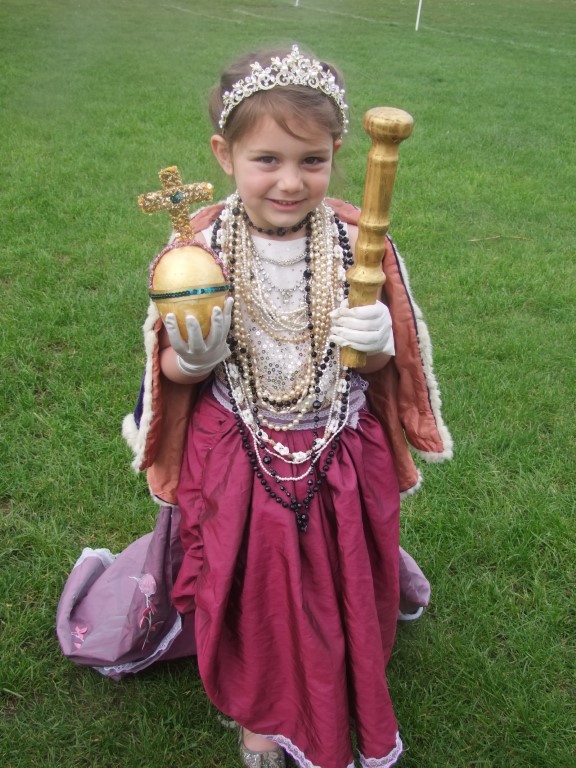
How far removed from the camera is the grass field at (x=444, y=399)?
2.25 metres

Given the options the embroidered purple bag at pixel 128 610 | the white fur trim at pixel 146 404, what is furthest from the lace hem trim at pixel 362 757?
the white fur trim at pixel 146 404

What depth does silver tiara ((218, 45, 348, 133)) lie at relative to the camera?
1.60 meters

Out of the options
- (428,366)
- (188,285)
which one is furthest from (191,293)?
(428,366)

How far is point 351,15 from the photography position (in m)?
16.7

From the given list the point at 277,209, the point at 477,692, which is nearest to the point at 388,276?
the point at 277,209

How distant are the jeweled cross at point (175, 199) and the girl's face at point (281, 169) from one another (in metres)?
0.11

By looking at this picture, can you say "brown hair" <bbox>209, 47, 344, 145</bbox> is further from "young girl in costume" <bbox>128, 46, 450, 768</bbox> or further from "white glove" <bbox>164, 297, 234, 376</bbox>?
"white glove" <bbox>164, 297, 234, 376</bbox>

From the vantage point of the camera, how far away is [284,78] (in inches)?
63.2

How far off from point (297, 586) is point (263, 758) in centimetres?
65

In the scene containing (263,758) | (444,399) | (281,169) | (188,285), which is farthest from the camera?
(444,399)

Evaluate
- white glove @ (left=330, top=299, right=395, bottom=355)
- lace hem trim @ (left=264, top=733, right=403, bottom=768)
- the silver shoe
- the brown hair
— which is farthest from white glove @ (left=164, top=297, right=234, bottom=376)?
the silver shoe

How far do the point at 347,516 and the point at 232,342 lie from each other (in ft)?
1.65

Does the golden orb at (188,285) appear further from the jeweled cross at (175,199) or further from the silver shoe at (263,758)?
the silver shoe at (263,758)

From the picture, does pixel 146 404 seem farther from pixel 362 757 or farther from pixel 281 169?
pixel 362 757
